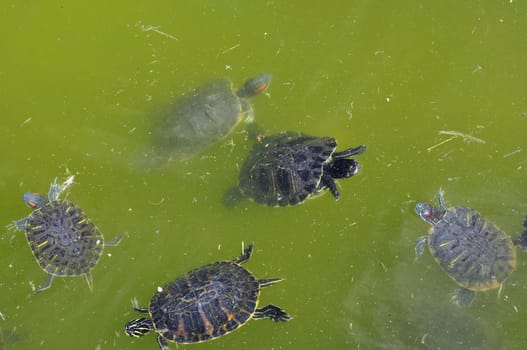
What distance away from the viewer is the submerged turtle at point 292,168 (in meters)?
4.00

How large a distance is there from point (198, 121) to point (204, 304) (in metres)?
1.33

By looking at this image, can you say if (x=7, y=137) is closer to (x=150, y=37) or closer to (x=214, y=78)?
(x=150, y=37)

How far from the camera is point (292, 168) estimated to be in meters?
4.00

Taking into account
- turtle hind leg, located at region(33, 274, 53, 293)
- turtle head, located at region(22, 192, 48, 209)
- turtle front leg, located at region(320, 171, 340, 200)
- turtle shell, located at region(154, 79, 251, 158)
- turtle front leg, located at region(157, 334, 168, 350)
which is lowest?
turtle front leg, located at region(157, 334, 168, 350)

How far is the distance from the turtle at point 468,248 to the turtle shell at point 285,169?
0.82 m

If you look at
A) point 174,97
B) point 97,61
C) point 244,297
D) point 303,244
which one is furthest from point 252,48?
point 244,297

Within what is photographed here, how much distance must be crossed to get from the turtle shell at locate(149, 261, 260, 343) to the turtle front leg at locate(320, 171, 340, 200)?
0.88 metres

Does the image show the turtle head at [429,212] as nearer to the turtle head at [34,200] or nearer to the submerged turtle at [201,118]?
the submerged turtle at [201,118]

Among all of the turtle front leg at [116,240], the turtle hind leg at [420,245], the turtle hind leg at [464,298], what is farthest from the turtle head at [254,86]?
the turtle hind leg at [464,298]

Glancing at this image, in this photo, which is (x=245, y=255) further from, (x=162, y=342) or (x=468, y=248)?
(x=468, y=248)

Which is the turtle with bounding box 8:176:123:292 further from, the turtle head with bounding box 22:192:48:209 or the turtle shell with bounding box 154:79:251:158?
the turtle shell with bounding box 154:79:251:158

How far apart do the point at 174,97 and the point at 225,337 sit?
183 centimetres

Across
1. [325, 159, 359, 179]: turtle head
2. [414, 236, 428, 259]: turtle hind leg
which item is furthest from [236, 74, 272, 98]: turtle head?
[414, 236, 428, 259]: turtle hind leg

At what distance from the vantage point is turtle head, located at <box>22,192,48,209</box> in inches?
160
